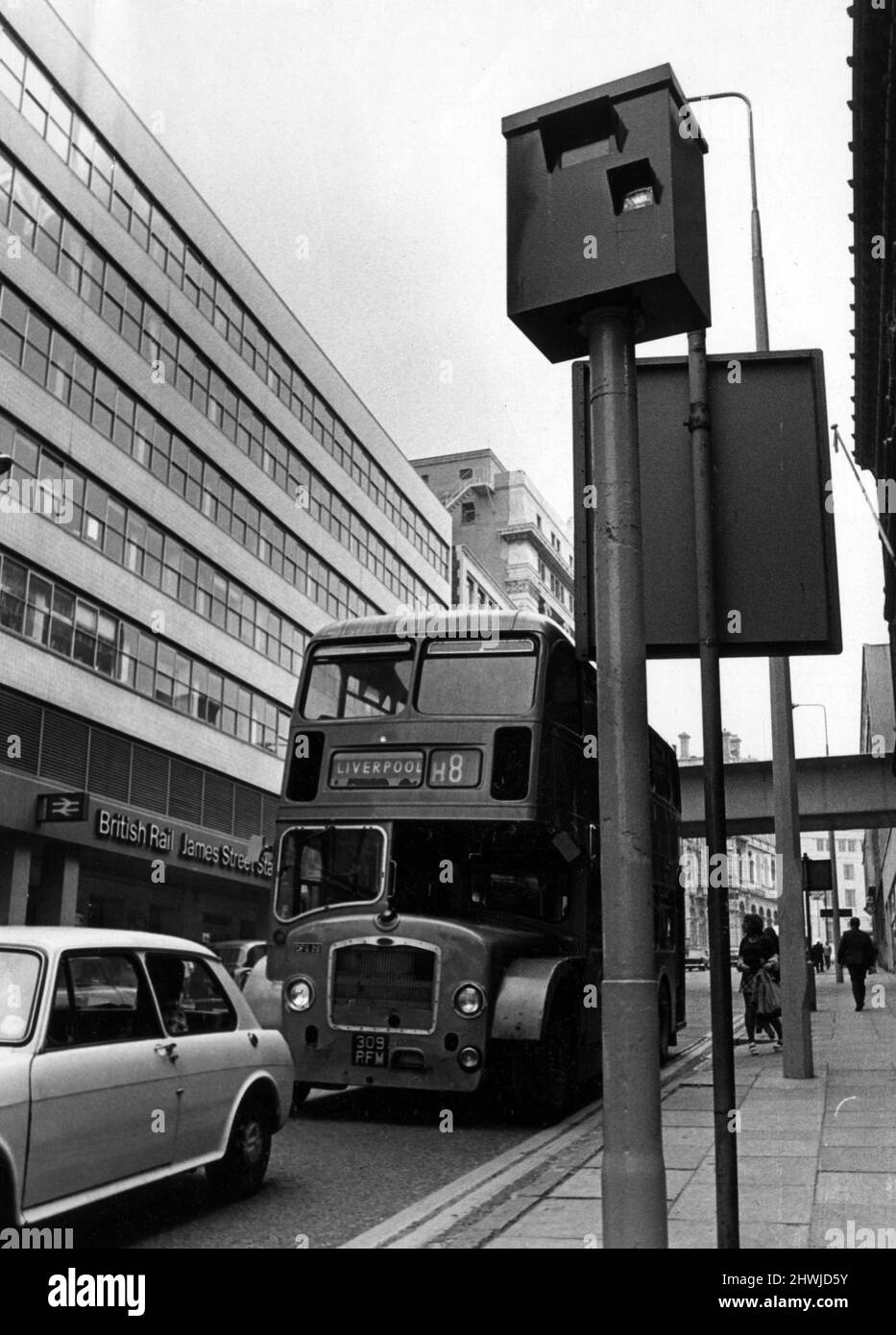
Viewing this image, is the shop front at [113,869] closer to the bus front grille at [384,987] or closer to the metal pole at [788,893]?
the metal pole at [788,893]

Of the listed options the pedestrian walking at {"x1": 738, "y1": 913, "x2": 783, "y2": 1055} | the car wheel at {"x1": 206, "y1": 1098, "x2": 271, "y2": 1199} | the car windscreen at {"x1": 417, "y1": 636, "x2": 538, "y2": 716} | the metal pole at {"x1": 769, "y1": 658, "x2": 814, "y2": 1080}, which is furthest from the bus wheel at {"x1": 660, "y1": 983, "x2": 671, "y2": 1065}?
the car wheel at {"x1": 206, "y1": 1098, "x2": 271, "y2": 1199}

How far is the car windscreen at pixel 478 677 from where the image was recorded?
37.0 ft

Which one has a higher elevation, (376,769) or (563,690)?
(563,690)

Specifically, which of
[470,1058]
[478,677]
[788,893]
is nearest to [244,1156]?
[470,1058]

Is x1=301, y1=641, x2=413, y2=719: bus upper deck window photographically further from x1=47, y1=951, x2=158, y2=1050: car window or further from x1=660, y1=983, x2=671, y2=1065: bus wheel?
x1=660, y1=983, x2=671, y2=1065: bus wheel

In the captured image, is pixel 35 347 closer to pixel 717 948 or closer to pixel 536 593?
pixel 717 948

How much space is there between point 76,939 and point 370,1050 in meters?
4.90

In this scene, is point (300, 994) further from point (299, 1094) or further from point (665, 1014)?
point (665, 1014)

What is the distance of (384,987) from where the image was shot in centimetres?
1070

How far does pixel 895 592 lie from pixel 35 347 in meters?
20.2

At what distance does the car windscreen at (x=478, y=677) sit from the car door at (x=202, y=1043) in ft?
14.1

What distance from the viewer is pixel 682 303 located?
3.77 metres

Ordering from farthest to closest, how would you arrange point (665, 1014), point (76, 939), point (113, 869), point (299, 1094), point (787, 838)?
1. point (113, 869)
2. point (665, 1014)
3. point (787, 838)
4. point (299, 1094)
5. point (76, 939)
